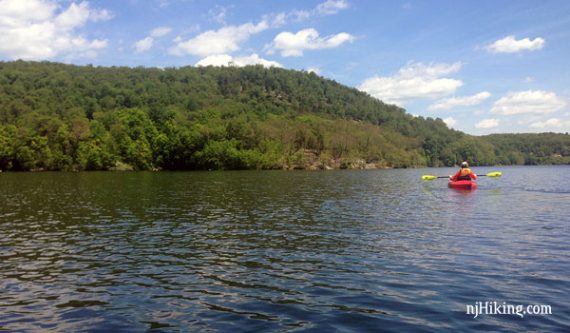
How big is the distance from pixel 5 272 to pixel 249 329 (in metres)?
11.9

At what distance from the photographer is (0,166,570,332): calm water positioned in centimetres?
1238

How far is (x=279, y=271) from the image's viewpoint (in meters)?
17.4

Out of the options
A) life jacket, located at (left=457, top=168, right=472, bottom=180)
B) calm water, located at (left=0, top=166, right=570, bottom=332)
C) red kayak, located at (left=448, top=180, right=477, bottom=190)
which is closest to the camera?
calm water, located at (left=0, top=166, right=570, bottom=332)

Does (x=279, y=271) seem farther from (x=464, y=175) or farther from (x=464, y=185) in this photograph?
(x=464, y=175)

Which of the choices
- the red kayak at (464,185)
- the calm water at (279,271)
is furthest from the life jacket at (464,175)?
the calm water at (279,271)

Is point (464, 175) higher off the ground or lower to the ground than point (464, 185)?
higher

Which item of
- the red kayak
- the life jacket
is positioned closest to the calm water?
the red kayak

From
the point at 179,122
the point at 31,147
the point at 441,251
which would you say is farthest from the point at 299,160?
the point at 441,251

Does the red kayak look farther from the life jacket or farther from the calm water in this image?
the calm water

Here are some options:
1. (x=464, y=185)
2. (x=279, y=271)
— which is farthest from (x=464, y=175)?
(x=279, y=271)

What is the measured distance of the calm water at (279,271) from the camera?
12383mm

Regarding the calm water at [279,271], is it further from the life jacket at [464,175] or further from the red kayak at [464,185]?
the life jacket at [464,175]

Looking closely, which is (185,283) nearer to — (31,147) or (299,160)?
(31,147)

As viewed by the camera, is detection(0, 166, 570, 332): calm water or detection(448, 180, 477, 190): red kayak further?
detection(448, 180, 477, 190): red kayak
